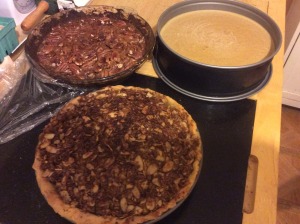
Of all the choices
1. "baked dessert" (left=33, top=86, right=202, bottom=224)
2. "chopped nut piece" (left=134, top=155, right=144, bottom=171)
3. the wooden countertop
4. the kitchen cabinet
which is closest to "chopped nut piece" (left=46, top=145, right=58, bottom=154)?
"baked dessert" (left=33, top=86, right=202, bottom=224)

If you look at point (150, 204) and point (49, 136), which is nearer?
point (150, 204)

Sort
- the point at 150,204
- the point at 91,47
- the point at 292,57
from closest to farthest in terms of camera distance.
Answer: the point at 150,204
the point at 91,47
the point at 292,57

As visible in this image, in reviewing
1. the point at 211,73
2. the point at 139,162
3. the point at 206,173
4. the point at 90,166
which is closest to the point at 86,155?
the point at 90,166

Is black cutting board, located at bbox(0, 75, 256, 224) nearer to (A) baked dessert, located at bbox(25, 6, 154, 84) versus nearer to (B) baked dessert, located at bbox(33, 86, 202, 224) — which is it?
(B) baked dessert, located at bbox(33, 86, 202, 224)

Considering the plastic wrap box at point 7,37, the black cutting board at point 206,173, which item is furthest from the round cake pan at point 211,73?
the plastic wrap box at point 7,37

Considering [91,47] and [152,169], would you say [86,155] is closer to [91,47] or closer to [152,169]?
[152,169]

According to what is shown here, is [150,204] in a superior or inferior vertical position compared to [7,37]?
inferior

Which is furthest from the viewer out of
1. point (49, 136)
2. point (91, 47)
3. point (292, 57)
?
point (292, 57)
